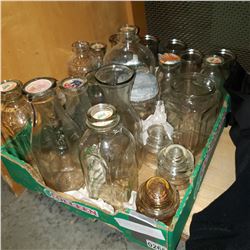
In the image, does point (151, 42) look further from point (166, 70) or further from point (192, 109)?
point (192, 109)

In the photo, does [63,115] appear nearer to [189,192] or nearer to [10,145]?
[10,145]

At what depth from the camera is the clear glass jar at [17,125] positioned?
606 mm

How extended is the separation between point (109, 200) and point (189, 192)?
166 millimetres

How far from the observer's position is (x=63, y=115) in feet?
1.86

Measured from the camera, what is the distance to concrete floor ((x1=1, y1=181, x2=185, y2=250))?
1.96ft

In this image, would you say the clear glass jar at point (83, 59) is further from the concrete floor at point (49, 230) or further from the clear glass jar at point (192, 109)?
the concrete floor at point (49, 230)

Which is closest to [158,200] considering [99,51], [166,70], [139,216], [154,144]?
[139,216]

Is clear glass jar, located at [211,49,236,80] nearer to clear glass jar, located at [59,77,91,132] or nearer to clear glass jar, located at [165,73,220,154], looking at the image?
clear glass jar, located at [165,73,220,154]

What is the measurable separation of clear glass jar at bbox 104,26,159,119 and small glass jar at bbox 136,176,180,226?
0.65ft

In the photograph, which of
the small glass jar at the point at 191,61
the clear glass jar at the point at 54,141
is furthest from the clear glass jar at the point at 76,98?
the small glass jar at the point at 191,61

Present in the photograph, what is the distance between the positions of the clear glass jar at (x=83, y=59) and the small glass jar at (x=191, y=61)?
0.70 feet

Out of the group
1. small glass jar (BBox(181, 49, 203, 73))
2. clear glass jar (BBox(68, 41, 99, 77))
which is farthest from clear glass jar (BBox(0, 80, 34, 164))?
small glass jar (BBox(181, 49, 203, 73))

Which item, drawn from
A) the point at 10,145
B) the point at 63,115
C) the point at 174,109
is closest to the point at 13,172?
the point at 10,145

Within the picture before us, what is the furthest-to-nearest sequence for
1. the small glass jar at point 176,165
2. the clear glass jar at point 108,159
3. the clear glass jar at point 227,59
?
the clear glass jar at point 227,59
the small glass jar at point 176,165
the clear glass jar at point 108,159
